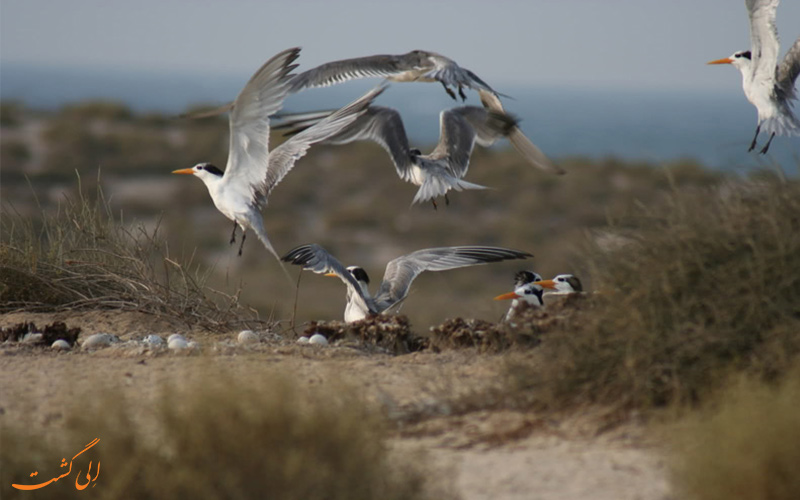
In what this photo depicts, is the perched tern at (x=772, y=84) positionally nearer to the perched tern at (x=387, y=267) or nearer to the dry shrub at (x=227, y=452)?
the perched tern at (x=387, y=267)

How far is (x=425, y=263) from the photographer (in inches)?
347

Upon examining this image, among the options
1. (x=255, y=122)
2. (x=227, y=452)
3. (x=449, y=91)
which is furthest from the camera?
(x=449, y=91)

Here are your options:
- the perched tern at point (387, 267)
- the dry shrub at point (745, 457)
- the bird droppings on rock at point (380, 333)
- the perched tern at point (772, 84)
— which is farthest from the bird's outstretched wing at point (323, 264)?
the dry shrub at point (745, 457)

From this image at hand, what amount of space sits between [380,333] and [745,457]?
3735mm

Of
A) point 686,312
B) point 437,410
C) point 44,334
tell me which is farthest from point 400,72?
point 686,312

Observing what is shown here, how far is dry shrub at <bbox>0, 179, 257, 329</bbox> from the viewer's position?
28.2ft

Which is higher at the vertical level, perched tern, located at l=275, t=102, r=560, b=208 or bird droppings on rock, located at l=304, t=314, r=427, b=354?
perched tern, located at l=275, t=102, r=560, b=208

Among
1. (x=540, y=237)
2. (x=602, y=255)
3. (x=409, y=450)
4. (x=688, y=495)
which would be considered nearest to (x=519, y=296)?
(x=602, y=255)

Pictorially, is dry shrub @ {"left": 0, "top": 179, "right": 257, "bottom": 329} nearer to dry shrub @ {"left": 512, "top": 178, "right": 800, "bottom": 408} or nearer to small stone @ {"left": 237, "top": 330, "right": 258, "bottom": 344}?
small stone @ {"left": 237, "top": 330, "right": 258, "bottom": 344}

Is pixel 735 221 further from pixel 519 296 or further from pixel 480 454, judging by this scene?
pixel 519 296

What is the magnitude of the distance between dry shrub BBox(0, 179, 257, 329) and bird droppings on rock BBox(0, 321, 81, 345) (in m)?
0.90

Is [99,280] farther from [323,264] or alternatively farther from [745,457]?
[745,457]

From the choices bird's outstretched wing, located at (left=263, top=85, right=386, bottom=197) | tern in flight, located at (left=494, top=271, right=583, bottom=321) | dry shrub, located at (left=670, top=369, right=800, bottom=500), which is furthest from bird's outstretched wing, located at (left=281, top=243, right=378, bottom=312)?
dry shrub, located at (left=670, top=369, right=800, bottom=500)

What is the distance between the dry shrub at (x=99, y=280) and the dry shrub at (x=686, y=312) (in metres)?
3.54
